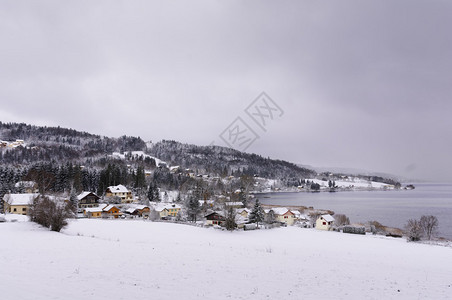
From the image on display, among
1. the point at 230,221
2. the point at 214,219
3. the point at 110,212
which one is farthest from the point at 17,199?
the point at 230,221

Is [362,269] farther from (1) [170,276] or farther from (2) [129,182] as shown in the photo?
(2) [129,182]

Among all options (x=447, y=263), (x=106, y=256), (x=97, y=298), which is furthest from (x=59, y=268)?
(x=447, y=263)

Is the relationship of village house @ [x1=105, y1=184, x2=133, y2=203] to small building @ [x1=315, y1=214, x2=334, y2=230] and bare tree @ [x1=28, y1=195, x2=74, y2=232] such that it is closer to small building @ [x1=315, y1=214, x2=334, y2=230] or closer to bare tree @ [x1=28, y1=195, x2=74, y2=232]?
bare tree @ [x1=28, y1=195, x2=74, y2=232]

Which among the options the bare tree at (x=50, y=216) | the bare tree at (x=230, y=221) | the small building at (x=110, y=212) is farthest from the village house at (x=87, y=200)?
the bare tree at (x=230, y=221)

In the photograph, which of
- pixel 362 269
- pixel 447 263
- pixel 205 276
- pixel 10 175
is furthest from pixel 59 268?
pixel 10 175

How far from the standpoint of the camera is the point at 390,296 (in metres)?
11.1

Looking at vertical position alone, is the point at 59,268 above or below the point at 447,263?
above

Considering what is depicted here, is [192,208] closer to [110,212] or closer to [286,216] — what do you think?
[110,212]

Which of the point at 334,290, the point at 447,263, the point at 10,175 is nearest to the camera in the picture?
the point at 334,290

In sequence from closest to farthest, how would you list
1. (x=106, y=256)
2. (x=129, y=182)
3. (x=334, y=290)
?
(x=334, y=290), (x=106, y=256), (x=129, y=182)

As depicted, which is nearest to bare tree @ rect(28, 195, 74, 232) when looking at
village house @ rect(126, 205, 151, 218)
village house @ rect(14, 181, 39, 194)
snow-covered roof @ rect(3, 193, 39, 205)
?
snow-covered roof @ rect(3, 193, 39, 205)

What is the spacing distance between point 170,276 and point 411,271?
14.6 m

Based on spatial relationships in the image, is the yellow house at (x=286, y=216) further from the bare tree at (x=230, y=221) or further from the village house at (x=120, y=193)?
the village house at (x=120, y=193)

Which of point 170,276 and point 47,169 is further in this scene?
point 47,169
